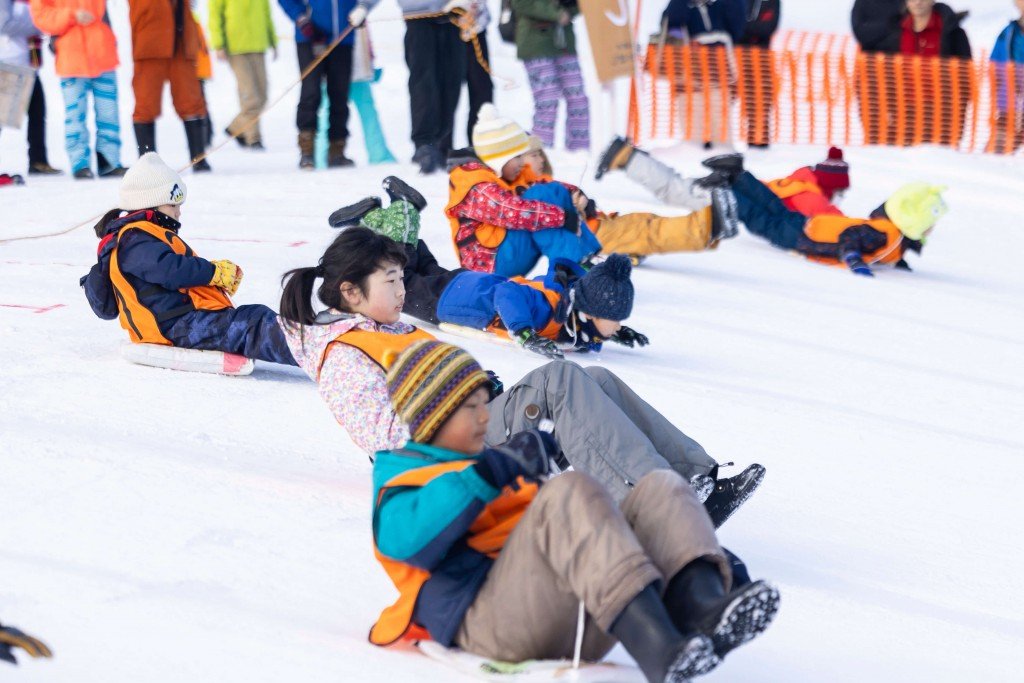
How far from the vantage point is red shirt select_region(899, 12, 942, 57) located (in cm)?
1116

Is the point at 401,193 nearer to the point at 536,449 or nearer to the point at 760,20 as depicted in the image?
the point at 536,449

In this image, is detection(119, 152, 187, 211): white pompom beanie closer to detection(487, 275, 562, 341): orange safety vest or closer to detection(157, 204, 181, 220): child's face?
detection(157, 204, 181, 220): child's face

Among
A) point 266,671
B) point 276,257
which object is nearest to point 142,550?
point 266,671

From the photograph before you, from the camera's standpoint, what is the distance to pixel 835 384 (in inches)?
215

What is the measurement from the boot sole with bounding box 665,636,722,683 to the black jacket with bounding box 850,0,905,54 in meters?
9.73

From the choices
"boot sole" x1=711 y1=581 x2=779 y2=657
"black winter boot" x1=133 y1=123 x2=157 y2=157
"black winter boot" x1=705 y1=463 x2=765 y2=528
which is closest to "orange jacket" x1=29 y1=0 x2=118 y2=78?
"black winter boot" x1=133 y1=123 x2=157 y2=157

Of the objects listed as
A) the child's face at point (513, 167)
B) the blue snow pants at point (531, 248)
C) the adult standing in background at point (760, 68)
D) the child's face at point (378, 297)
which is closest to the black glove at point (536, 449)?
the child's face at point (378, 297)

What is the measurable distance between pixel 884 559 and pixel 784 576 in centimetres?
37

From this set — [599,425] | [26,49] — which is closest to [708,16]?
[26,49]

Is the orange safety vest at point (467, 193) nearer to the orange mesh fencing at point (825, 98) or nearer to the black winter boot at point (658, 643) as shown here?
the black winter boot at point (658, 643)

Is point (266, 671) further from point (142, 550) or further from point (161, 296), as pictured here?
point (161, 296)

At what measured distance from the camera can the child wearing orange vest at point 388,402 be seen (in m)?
3.32

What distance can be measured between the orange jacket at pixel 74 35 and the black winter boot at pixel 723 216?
419 cm

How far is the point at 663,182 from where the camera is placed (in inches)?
326
